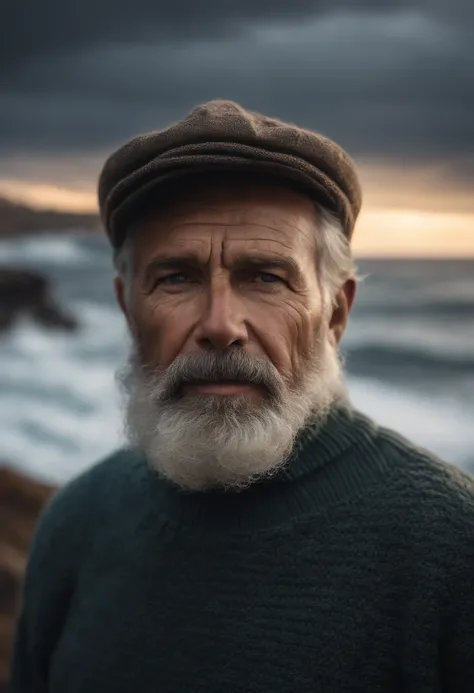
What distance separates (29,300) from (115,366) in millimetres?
9890

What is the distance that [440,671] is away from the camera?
4.60 feet

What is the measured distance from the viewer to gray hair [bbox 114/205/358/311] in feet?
5.32

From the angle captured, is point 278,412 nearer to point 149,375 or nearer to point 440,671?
point 149,375

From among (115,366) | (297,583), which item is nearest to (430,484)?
(297,583)

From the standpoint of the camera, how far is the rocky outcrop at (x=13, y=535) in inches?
137

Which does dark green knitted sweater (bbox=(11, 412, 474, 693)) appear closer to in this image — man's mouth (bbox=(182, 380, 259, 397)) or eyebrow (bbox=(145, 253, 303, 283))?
man's mouth (bbox=(182, 380, 259, 397))

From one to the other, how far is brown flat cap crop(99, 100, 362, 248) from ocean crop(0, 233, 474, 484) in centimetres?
45

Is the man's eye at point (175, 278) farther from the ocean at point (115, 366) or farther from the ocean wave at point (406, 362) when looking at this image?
the ocean wave at point (406, 362)

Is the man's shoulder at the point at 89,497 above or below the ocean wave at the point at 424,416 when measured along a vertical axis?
below

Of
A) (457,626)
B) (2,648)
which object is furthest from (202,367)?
(2,648)

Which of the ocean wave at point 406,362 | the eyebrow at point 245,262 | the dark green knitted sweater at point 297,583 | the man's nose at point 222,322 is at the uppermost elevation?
the ocean wave at point 406,362

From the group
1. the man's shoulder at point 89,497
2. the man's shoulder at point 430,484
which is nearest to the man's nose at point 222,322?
the man's shoulder at point 430,484

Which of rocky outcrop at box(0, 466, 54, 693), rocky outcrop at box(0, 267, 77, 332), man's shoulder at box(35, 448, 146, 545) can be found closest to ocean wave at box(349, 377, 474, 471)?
rocky outcrop at box(0, 466, 54, 693)

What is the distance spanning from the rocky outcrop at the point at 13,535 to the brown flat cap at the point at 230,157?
2.54 metres
